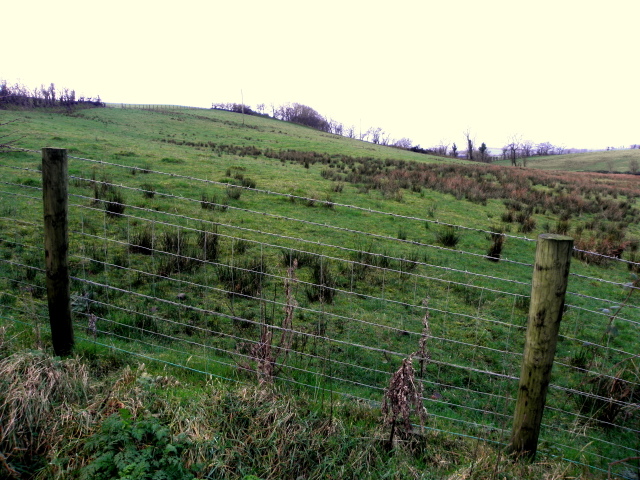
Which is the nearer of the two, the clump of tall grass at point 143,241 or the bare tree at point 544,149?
the clump of tall grass at point 143,241

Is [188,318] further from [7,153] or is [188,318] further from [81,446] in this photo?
[7,153]

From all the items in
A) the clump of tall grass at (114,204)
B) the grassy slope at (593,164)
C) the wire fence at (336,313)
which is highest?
the grassy slope at (593,164)

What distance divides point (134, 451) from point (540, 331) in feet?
8.88

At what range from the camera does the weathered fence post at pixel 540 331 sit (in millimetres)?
2752

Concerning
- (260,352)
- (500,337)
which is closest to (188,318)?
(260,352)

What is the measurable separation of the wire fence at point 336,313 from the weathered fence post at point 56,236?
34 cm

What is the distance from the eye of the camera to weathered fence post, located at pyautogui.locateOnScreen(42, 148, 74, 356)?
3.53 meters

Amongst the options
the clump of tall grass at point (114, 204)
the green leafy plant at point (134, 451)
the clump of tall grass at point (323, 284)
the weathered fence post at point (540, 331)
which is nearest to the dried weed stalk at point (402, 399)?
the weathered fence post at point (540, 331)

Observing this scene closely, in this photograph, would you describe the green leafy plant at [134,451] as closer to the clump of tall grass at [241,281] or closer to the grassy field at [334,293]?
the grassy field at [334,293]

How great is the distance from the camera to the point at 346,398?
3.78 meters

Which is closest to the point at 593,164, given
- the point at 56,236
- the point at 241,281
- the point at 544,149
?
the point at 544,149

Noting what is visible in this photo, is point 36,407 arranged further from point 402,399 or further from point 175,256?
point 175,256

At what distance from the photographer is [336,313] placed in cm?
634

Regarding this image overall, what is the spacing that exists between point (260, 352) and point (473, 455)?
1.86 meters
